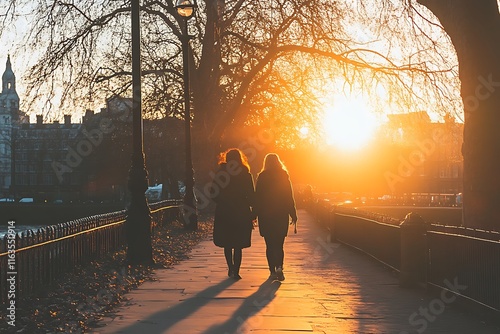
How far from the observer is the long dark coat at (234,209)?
12.5m

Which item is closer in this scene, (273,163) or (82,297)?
(82,297)

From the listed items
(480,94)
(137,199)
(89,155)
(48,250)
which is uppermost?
(89,155)

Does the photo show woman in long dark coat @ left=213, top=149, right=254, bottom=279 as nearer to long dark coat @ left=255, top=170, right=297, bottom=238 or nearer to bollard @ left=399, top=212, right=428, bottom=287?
long dark coat @ left=255, top=170, right=297, bottom=238

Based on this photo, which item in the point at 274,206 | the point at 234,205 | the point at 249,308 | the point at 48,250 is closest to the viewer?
the point at 249,308

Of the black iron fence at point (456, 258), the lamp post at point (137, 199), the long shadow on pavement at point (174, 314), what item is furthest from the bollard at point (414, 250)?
the lamp post at point (137, 199)

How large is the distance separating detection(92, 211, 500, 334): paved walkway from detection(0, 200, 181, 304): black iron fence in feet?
Result: 3.81

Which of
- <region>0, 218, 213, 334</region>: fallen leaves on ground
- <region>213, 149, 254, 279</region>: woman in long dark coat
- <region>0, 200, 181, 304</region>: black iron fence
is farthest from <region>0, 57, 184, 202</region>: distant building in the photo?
<region>213, 149, 254, 279</region>: woman in long dark coat

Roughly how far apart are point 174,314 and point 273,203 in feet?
13.0

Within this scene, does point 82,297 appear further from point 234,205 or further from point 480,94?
point 480,94

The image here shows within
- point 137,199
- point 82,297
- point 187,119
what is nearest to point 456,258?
point 82,297

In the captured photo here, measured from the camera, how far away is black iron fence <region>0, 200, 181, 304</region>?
29.2 feet

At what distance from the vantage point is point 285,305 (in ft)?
32.8

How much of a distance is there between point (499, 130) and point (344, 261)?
4.23 meters

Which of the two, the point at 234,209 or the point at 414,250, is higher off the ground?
the point at 234,209
